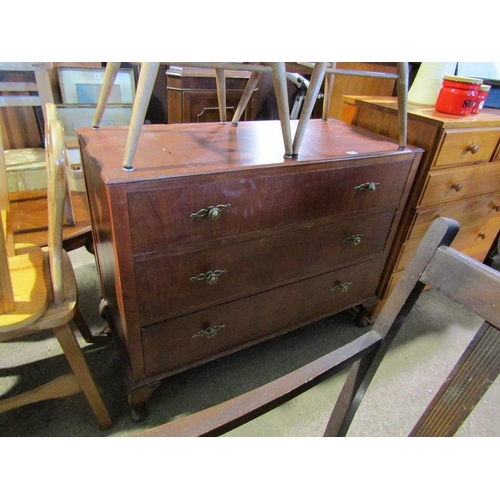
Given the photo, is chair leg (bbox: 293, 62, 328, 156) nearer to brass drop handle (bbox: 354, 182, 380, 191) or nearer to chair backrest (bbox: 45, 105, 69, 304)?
brass drop handle (bbox: 354, 182, 380, 191)

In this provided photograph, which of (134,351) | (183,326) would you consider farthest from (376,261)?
(134,351)

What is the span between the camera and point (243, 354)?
139cm

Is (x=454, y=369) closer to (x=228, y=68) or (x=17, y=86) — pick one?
(x=228, y=68)

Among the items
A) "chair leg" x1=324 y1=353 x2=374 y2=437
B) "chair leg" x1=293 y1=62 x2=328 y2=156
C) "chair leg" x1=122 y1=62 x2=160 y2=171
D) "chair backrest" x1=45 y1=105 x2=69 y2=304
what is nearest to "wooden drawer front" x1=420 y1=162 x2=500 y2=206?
"chair leg" x1=293 y1=62 x2=328 y2=156

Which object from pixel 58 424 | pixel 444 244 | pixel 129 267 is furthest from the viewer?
pixel 58 424

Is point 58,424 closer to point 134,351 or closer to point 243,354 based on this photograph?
point 134,351

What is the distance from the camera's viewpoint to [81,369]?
3.14 feet

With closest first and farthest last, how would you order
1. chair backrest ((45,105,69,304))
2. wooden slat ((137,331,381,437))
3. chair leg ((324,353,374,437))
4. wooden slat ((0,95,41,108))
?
wooden slat ((137,331,381,437)) < chair leg ((324,353,374,437)) < chair backrest ((45,105,69,304)) < wooden slat ((0,95,41,108))

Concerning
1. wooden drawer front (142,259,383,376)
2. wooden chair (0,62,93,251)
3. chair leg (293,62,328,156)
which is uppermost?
chair leg (293,62,328,156)

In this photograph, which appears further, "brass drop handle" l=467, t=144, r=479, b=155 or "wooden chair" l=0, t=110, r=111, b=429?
"brass drop handle" l=467, t=144, r=479, b=155

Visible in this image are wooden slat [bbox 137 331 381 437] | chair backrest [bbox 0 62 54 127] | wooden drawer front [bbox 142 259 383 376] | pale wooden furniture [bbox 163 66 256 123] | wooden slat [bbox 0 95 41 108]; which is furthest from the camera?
pale wooden furniture [bbox 163 66 256 123]

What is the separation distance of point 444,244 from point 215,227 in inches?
21.1

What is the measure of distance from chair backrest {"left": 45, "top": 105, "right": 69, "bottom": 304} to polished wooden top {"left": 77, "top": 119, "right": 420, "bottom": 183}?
0.08 m

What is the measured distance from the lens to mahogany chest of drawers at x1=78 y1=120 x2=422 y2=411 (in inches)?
31.6
